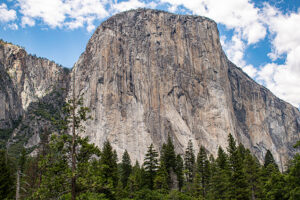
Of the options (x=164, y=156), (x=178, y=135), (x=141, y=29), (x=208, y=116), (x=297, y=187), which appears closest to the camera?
(x=297, y=187)

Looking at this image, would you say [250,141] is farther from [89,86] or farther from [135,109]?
[89,86]

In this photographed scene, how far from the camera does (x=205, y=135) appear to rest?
4011 inches

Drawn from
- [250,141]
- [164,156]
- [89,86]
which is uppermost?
[89,86]

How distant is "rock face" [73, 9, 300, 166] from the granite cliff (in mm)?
337

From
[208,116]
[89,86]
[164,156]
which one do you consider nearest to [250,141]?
[208,116]

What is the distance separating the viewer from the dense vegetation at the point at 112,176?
14.0m

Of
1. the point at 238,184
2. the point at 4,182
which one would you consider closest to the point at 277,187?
the point at 238,184

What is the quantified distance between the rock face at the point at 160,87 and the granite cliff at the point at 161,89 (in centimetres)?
34

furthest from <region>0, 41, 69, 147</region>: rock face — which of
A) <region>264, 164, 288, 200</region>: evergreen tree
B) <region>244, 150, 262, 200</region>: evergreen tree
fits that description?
<region>264, 164, 288, 200</region>: evergreen tree

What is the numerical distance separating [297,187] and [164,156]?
2543 cm

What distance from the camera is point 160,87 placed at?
107 m

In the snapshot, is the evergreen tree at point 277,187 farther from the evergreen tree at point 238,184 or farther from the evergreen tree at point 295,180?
the evergreen tree at point 238,184

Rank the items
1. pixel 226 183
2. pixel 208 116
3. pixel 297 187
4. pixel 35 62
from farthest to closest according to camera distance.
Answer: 1. pixel 35 62
2. pixel 208 116
3. pixel 226 183
4. pixel 297 187

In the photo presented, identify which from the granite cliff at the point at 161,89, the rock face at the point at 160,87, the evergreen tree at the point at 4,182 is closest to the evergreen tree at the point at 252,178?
the evergreen tree at the point at 4,182
